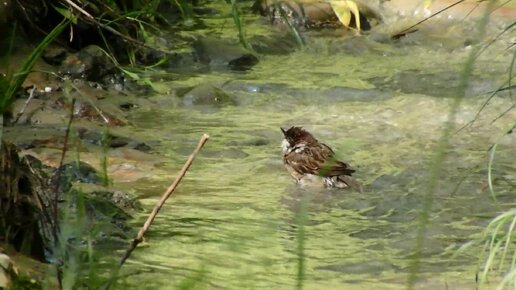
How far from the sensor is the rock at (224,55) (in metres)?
10.2

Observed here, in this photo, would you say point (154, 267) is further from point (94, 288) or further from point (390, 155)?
point (390, 155)

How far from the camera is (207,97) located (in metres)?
8.84

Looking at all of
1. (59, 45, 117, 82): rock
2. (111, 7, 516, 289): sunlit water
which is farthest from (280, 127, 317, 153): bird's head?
(59, 45, 117, 82): rock

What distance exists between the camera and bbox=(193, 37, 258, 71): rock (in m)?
10.2

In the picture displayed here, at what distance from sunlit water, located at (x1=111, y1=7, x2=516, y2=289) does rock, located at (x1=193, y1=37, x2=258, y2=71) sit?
20cm

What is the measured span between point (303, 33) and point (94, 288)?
867 cm

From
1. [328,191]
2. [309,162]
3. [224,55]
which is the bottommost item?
[328,191]

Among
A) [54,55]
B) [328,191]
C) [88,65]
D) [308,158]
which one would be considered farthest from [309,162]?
[54,55]

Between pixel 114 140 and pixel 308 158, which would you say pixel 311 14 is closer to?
pixel 114 140

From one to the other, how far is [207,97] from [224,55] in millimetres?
1567

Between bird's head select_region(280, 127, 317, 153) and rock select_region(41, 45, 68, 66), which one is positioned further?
rock select_region(41, 45, 68, 66)

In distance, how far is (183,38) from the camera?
10.8 m

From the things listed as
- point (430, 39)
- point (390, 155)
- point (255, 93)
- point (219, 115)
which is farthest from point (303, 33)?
point (390, 155)

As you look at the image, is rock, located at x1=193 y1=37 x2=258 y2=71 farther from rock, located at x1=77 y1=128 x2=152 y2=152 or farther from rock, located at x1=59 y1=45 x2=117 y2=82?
rock, located at x1=77 y1=128 x2=152 y2=152
